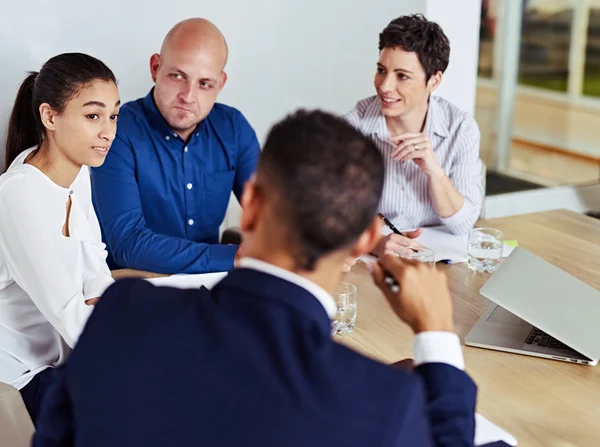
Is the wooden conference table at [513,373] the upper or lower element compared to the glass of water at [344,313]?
lower

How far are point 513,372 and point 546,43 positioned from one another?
3.32 meters

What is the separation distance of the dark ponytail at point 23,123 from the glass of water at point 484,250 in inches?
46.7

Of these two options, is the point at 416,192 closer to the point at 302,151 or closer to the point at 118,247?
the point at 118,247

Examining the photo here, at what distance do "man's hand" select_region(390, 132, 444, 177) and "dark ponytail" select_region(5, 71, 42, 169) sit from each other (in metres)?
1.04

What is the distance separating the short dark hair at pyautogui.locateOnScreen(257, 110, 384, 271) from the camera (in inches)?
33.4

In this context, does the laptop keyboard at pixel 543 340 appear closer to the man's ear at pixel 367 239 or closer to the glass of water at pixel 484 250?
the glass of water at pixel 484 250

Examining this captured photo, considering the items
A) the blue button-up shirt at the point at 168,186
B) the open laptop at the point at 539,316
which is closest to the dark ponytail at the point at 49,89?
the blue button-up shirt at the point at 168,186

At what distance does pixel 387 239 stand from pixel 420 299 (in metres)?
0.99

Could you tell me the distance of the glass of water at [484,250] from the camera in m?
2.07

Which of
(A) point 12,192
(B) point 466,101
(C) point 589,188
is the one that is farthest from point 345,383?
(C) point 589,188

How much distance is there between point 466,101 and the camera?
12.6 ft

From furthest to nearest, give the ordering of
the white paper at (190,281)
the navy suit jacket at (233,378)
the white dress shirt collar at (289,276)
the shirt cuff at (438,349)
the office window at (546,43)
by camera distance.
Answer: the office window at (546,43) < the white paper at (190,281) < the shirt cuff at (438,349) < the white dress shirt collar at (289,276) < the navy suit jacket at (233,378)

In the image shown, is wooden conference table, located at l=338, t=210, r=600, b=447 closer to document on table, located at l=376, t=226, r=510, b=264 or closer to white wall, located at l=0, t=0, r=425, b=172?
document on table, located at l=376, t=226, r=510, b=264

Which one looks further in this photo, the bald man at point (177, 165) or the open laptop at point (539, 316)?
the bald man at point (177, 165)
